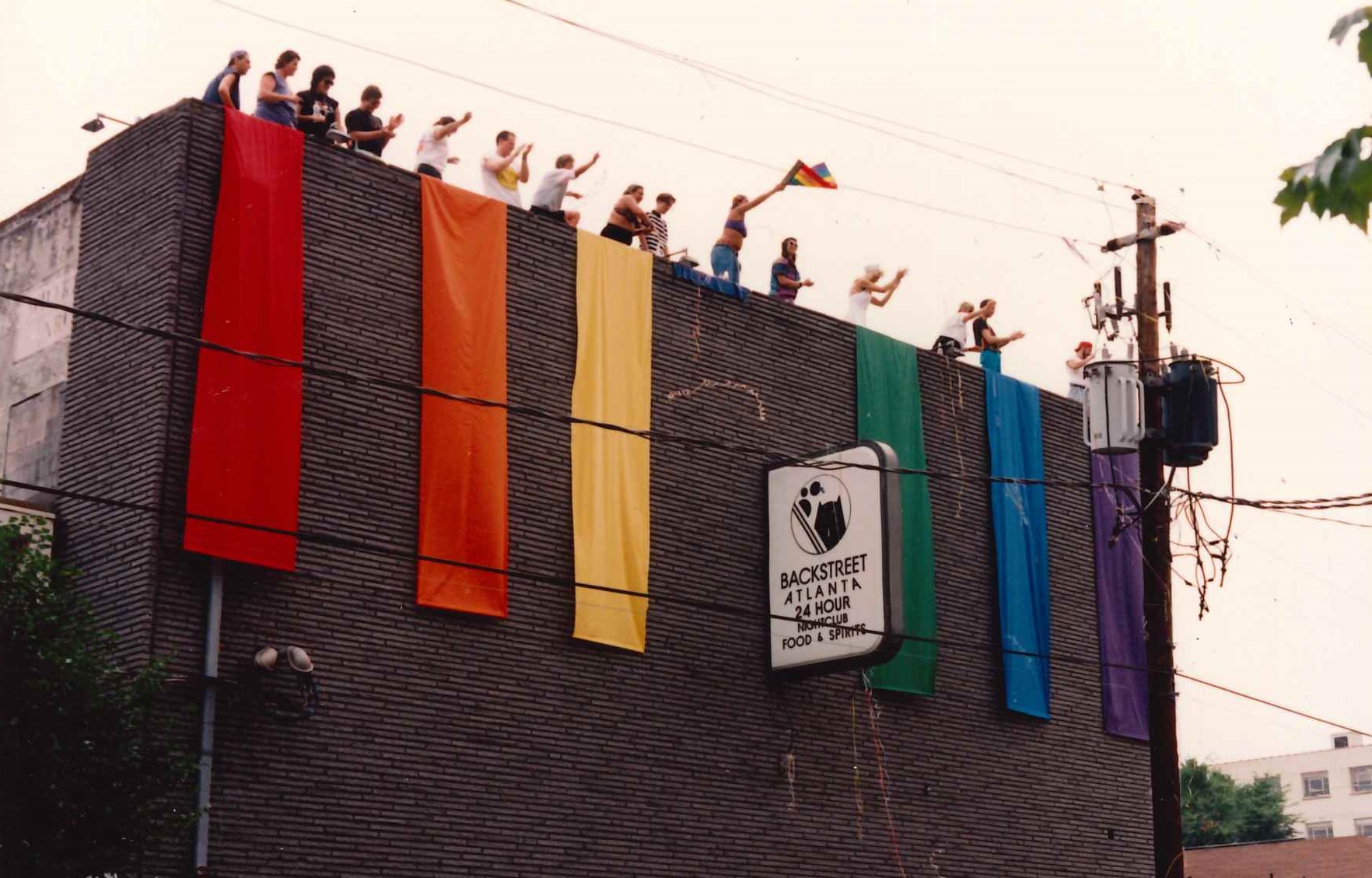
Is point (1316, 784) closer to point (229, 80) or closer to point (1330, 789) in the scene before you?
point (1330, 789)

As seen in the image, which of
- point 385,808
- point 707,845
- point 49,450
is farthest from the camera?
point 707,845

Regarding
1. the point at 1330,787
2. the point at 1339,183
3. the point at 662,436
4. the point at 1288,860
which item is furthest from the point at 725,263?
the point at 1330,787

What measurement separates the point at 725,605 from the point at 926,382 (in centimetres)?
531

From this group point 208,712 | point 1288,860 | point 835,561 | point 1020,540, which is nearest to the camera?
point 208,712

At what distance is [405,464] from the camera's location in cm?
1875

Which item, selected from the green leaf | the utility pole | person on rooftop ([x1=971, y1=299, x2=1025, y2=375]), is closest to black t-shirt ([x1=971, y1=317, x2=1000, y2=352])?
person on rooftop ([x1=971, y1=299, x2=1025, y2=375])

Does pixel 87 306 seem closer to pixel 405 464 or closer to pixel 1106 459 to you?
pixel 405 464

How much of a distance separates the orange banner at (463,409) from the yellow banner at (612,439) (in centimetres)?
111

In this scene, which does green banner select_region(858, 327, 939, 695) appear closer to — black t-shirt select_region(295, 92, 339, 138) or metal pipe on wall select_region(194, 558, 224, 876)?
black t-shirt select_region(295, 92, 339, 138)

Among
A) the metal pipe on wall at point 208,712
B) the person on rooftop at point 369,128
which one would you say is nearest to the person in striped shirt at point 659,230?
the person on rooftop at point 369,128

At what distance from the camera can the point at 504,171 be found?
20.8m

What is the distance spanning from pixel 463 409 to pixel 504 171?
3.12 metres

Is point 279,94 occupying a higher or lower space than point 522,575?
higher

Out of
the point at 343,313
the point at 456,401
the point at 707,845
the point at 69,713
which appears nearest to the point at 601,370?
the point at 456,401
